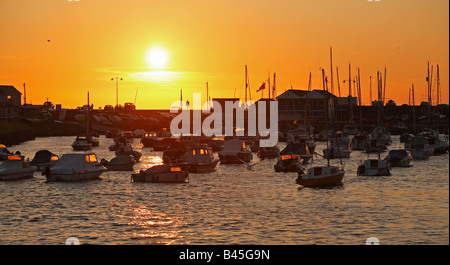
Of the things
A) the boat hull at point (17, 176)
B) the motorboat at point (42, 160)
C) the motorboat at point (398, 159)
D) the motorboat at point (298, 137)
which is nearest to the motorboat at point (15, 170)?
the boat hull at point (17, 176)

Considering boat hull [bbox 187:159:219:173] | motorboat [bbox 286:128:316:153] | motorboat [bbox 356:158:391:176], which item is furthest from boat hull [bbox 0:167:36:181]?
motorboat [bbox 286:128:316:153]

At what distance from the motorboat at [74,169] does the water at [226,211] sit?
3.28ft

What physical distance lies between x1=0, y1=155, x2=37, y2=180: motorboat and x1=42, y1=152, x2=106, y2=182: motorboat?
4642 mm

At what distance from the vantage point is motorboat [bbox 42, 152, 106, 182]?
61.6 meters

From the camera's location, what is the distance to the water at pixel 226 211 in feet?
113

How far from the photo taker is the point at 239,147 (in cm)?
9212

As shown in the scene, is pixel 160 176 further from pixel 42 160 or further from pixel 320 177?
pixel 42 160

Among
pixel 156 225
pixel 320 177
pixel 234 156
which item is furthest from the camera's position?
pixel 234 156

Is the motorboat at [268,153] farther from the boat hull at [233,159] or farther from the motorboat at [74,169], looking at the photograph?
the motorboat at [74,169]

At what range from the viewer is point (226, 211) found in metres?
44.9

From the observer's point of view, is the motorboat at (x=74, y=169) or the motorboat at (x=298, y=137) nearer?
the motorboat at (x=74, y=169)

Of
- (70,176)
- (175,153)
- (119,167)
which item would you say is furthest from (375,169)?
(70,176)

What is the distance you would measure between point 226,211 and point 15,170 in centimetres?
3112
